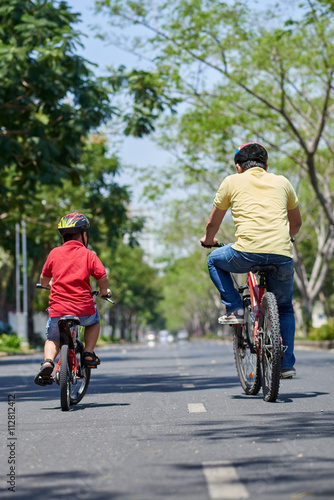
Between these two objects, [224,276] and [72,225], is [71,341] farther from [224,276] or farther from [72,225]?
[224,276]

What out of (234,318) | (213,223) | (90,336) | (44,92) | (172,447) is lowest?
(172,447)

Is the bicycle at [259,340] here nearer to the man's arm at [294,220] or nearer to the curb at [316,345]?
the man's arm at [294,220]

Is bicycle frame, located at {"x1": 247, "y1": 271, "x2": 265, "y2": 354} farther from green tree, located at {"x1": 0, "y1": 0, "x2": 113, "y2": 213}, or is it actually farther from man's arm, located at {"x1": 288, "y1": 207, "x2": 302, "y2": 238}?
green tree, located at {"x1": 0, "y1": 0, "x2": 113, "y2": 213}

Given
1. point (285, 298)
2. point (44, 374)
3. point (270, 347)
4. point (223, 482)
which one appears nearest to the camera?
point (223, 482)

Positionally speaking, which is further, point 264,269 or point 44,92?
point 44,92

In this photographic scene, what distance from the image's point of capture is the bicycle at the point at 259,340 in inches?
265

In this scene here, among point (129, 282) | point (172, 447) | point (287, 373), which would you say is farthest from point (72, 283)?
point (129, 282)

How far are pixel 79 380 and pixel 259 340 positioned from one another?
1.69 m

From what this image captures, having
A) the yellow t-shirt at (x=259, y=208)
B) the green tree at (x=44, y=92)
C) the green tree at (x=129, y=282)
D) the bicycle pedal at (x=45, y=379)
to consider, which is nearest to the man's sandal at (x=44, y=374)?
the bicycle pedal at (x=45, y=379)

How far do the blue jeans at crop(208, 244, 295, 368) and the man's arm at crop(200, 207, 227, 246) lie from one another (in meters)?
0.25

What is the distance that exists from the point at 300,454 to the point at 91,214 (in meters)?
27.2

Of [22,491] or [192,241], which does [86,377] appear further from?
[192,241]

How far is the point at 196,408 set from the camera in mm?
7141

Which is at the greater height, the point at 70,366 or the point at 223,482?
the point at 70,366
